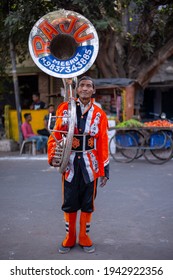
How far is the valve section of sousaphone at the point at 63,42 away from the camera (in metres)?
3.72

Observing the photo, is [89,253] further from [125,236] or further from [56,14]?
[56,14]

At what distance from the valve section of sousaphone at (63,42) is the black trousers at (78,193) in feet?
3.42

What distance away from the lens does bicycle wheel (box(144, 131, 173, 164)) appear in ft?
29.4

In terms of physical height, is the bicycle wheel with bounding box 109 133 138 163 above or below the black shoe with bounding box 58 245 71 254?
above

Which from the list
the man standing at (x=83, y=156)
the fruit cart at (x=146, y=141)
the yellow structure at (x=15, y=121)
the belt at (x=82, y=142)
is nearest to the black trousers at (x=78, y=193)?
the man standing at (x=83, y=156)

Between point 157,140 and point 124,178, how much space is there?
209 centimetres

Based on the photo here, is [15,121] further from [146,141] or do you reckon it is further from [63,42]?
[63,42]

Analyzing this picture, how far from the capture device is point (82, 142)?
145 inches

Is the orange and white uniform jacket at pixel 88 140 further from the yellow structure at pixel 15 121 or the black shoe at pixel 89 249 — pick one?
the yellow structure at pixel 15 121

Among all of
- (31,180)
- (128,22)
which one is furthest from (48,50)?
(128,22)

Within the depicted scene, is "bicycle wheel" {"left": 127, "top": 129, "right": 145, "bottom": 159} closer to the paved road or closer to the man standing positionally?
the paved road

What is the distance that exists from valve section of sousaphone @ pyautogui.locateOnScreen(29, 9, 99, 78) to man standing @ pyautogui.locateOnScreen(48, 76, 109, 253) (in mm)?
247

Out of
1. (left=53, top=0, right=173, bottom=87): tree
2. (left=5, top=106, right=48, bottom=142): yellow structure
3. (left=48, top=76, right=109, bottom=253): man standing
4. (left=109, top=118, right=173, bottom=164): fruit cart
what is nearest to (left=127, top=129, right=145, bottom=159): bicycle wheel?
(left=109, top=118, right=173, bottom=164): fruit cart
